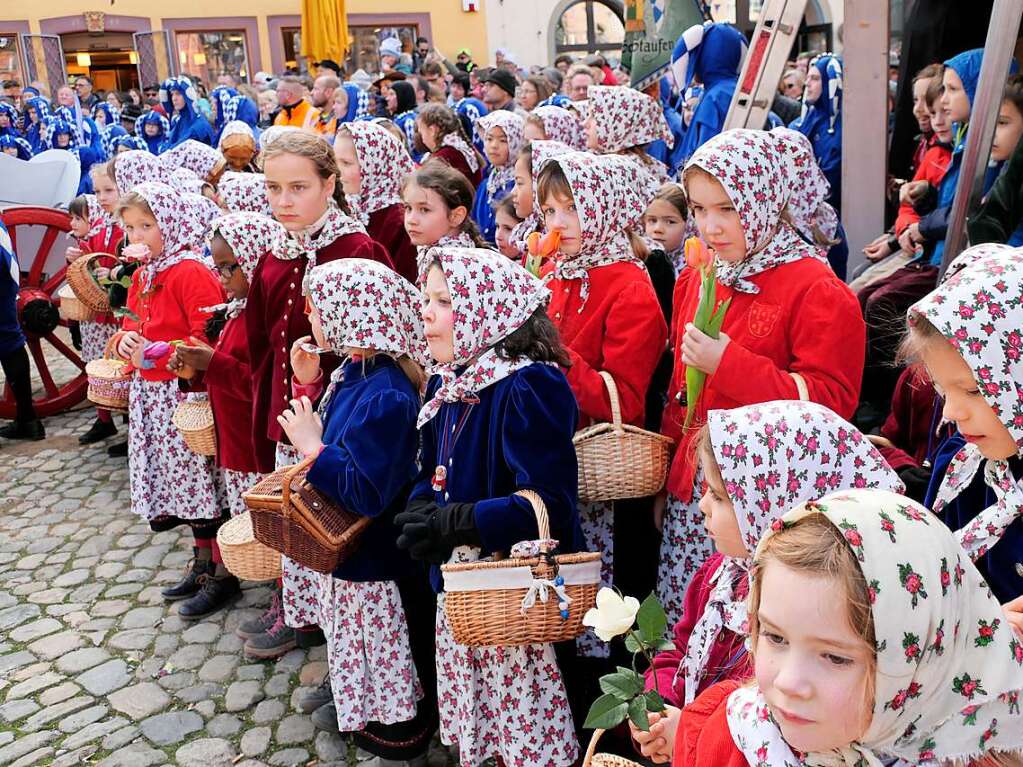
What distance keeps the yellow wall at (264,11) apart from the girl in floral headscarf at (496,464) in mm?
25558

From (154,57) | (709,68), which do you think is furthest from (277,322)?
(154,57)

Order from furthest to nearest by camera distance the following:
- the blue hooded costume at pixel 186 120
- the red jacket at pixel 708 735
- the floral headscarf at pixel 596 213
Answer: the blue hooded costume at pixel 186 120 → the floral headscarf at pixel 596 213 → the red jacket at pixel 708 735

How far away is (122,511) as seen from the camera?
6.02 metres

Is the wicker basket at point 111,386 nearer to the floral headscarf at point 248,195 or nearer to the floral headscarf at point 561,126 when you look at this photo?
the floral headscarf at point 248,195

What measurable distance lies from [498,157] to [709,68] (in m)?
1.62

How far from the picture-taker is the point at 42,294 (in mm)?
7586

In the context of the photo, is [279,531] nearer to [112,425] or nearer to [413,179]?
[413,179]

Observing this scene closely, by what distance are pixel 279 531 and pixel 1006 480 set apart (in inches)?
79.9

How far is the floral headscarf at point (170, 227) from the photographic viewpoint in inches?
190

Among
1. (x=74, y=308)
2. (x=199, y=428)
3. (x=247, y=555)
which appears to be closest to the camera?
(x=247, y=555)

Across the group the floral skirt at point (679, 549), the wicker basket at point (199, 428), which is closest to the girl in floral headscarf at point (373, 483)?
the floral skirt at point (679, 549)

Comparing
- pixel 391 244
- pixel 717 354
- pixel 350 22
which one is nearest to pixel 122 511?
pixel 391 244

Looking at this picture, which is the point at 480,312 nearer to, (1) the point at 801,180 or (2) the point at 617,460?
(2) the point at 617,460

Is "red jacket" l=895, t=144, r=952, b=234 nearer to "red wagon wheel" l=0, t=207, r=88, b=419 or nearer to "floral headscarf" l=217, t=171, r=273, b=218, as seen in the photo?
"floral headscarf" l=217, t=171, r=273, b=218
